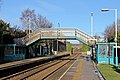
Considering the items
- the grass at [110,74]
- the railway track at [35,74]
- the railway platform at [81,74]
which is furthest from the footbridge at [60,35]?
the grass at [110,74]

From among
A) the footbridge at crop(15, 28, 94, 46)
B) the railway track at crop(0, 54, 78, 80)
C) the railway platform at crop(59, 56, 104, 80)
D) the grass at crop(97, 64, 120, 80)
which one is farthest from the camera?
the footbridge at crop(15, 28, 94, 46)

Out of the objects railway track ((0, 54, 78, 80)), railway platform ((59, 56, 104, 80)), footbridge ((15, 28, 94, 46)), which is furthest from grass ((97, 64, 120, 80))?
footbridge ((15, 28, 94, 46))

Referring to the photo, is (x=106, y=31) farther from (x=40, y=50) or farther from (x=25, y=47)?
(x=25, y=47)

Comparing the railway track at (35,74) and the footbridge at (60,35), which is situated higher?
the footbridge at (60,35)

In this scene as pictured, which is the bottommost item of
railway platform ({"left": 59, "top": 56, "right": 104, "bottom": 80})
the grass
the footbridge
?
railway platform ({"left": 59, "top": 56, "right": 104, "bottom": 80})

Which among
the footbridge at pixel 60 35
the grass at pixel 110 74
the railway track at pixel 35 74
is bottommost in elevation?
the railway track at pixel 35 74

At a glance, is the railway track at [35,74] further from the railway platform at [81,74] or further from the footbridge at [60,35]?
the footbridge at [60,35]

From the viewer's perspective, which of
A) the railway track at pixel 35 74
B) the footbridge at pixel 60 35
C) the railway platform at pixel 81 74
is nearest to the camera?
the railway platform at pixel 81 74

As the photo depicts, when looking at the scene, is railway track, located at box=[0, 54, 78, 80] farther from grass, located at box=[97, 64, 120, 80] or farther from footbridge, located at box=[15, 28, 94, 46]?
footbridge, located at box=[15, 28, 94, 46]

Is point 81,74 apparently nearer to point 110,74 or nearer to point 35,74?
point 110,74

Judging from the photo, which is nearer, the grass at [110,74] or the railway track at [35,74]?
Result: the grass at [110,74]

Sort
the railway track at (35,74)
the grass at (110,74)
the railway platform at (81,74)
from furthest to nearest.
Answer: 1. the railway track at (35,74)
2. the railway platform at (81,74)
3. the grass at (110,74)

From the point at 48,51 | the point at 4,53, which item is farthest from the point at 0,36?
the point at 48,51

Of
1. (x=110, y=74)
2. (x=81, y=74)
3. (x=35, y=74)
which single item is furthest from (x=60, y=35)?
(x=110, y=74)
